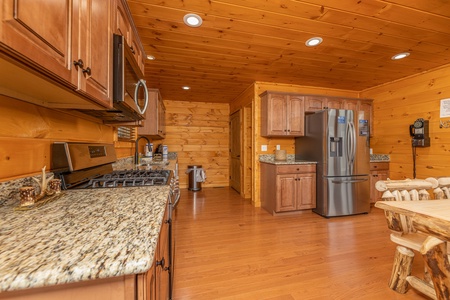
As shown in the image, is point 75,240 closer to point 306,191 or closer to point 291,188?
point 291,188

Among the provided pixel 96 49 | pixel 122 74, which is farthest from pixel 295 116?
pixel 96 49

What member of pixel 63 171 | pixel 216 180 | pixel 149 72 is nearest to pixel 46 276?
pixel 63 171

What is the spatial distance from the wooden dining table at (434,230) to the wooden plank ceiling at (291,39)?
1577 mm

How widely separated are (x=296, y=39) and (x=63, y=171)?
2378mm

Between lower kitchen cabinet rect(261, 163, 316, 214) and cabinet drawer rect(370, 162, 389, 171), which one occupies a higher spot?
cabinet drawer rect(370, 162, 389, 171)

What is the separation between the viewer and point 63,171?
113cm

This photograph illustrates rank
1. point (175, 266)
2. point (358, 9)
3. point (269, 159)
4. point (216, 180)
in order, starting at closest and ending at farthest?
point (358, 9)
point (175, 266)
point (269, 159)
point (216, 180)

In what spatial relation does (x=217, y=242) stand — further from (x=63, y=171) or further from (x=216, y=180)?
(x=216, y=180)

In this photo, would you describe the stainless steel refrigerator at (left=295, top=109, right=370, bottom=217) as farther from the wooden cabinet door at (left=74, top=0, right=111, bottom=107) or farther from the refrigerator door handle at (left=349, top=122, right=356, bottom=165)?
the wooden cabinet door at (left=74, top=0, right=111, bottom=107)

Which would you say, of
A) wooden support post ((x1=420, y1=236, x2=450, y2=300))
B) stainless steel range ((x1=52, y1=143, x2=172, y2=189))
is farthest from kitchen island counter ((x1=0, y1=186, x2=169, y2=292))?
wooden support post ((x1=420, y1=236, x2=450, y2=300))

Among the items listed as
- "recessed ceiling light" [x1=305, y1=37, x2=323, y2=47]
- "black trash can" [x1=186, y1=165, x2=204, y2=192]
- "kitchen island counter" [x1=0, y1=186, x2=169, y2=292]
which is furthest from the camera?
"black trash can" [x1=186, y1=165, x2=204, y2=192]

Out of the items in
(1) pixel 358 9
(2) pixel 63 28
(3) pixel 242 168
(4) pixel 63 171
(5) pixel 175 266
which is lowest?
(5) pixel 175 266

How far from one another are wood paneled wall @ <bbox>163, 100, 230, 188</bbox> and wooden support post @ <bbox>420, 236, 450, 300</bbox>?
463cm

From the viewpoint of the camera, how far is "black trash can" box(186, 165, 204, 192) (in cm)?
470
